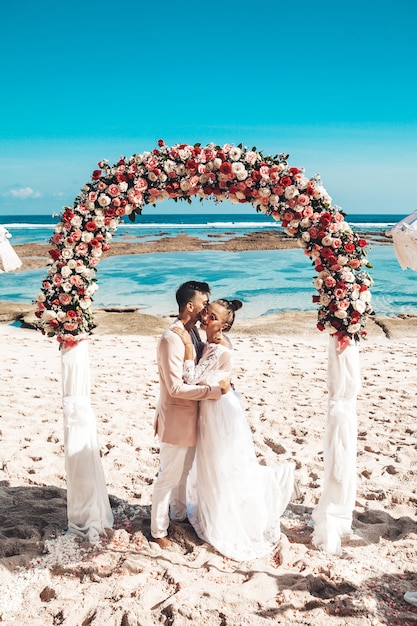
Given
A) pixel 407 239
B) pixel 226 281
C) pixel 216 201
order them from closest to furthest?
1. pixel 407 239
2. pixel 216 201
3. pixel 226 281

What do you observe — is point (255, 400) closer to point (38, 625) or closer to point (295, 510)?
point (295, 510)

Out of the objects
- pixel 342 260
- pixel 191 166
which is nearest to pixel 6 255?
pixel 191 166

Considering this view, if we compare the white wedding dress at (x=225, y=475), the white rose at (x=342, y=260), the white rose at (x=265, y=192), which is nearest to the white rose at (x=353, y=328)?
the white rose at (x=342, y=260)

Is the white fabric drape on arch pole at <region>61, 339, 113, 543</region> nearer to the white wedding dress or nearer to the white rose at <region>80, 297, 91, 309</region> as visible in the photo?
the white rose at <region>80, 297, 91, 309</region>

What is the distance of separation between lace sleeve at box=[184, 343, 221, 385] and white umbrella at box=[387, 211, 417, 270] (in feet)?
5.97

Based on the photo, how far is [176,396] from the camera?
16.1 ft

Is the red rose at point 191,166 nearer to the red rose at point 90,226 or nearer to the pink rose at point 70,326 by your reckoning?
the red rose at point 90,226

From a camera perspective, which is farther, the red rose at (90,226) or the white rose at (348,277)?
the red rose at (90,226)

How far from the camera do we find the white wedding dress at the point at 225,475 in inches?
200

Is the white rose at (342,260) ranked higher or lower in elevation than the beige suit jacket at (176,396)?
higher

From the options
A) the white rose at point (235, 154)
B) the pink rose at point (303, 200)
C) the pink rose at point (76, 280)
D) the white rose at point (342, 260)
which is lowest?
the pink rose at point (76, 280)

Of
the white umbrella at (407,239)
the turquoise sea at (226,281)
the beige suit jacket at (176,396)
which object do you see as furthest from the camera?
the turquoise sea at (226,281)

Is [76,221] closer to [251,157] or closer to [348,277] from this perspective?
[251,157]

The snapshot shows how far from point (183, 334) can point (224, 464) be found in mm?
1276
